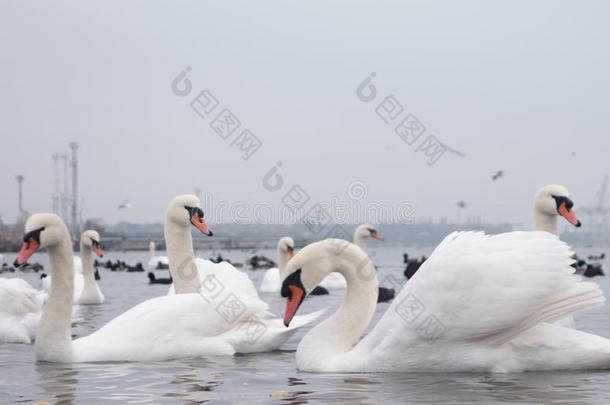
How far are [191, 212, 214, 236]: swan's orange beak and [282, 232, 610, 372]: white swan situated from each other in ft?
12.9

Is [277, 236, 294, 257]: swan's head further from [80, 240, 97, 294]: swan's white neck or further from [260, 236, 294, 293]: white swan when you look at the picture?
[80, 240, 97, 294]: swan's white neck

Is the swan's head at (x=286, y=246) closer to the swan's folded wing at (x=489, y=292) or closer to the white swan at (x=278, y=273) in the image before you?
the white swan at (x=278, y=273)

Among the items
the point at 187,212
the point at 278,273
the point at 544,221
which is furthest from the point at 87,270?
the point at 544,221

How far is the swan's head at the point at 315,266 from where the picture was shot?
33.6 feet

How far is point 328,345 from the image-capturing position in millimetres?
10289

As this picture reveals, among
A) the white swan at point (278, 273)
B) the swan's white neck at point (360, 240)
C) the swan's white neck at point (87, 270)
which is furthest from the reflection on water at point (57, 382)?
the swan's white neck at point (360, 240)

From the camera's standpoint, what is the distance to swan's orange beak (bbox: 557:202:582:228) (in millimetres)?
13570

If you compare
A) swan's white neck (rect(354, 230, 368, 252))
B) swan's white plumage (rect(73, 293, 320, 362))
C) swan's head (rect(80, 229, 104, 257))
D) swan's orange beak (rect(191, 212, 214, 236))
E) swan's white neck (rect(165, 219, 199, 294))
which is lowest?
swan's white plumage (rect(73, 293, 320, 362))

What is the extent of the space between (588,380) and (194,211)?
595 cm

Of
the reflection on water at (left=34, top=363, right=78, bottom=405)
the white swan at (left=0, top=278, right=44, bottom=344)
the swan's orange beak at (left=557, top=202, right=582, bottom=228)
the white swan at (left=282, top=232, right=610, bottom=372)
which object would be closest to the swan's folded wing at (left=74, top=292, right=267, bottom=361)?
the reflection on water at (left=34, top=363, right=78, bottom=405)

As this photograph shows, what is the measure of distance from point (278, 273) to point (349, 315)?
1847 centimetres

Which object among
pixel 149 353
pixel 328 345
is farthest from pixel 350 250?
pixel 149 353

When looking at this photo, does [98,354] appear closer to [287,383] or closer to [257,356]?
Answer: [257,356]

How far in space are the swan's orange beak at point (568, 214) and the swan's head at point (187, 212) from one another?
13.3ft
